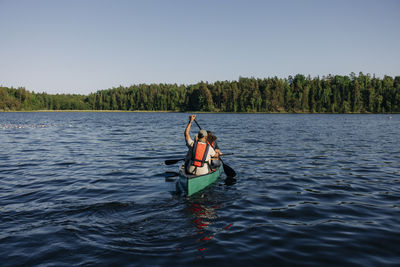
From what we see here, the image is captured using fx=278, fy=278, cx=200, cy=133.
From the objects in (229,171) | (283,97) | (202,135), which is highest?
(283,97)

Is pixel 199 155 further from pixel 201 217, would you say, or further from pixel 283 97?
pixel 283 97

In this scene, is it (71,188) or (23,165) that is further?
(23,165)

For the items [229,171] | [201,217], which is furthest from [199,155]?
[229,171]

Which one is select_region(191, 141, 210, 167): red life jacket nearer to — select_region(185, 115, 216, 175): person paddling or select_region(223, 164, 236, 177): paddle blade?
select_region(185, 115, 216, 175): person paddling

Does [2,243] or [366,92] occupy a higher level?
[366,92]

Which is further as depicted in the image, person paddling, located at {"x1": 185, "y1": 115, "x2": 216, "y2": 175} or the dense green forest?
the dense green forest

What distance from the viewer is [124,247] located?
6.01 meters

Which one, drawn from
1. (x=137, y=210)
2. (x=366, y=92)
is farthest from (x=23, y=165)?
(x=366, y=92)

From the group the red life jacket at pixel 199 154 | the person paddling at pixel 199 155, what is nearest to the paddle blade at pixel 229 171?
the person paddling at pixel 199 155

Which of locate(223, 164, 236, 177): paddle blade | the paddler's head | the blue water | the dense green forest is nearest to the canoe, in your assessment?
the blue water

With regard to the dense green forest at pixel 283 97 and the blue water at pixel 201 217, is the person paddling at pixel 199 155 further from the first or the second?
the dense green forest at pixel 283 97

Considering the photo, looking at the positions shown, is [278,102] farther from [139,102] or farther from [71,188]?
[71,188]

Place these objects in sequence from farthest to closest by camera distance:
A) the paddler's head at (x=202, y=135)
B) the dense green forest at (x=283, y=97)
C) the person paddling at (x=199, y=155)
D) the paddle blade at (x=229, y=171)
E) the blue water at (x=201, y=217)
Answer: the dense green forest at (x=283, y=97) → the paddle blade at (x=229, y=171) → the person paddling at (x=199, y=155) → the paddler's head at (x=202, y=135) → the blue water at (x=201, y=217)

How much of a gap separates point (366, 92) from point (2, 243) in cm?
15689
